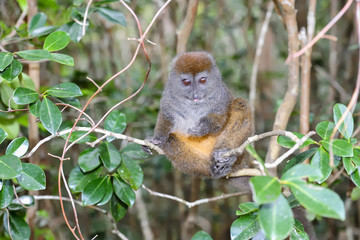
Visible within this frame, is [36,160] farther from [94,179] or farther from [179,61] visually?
[179,61]

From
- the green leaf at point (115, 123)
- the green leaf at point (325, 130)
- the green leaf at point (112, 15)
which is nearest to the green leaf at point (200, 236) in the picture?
the green leaf at point (325, 130)

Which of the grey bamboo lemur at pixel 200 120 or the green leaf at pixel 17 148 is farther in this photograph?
the grey bamboo lemur at pixel 200 120

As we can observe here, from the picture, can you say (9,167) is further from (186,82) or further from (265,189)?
(186,82)

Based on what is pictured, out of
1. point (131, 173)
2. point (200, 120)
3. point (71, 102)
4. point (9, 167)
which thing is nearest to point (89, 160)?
point (131, 173)

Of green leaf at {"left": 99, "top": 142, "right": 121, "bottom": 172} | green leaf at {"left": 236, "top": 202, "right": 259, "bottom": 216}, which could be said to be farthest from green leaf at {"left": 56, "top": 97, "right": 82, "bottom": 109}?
green leaf at {"left": 236, "top": 202, "right": 259, "bottom": 216}

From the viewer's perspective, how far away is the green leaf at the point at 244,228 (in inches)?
78.7

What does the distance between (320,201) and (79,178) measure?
176 cm

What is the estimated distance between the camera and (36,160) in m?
3.34

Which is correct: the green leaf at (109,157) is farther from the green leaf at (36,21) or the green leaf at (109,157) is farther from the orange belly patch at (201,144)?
the green leaf at (36,21)

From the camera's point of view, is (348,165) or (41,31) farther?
A: (41,31)

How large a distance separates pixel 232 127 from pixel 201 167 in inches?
16.1

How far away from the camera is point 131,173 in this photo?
271 cm

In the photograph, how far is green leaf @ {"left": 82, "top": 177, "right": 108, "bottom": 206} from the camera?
2465mm

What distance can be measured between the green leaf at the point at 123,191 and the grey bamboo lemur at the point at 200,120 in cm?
61
